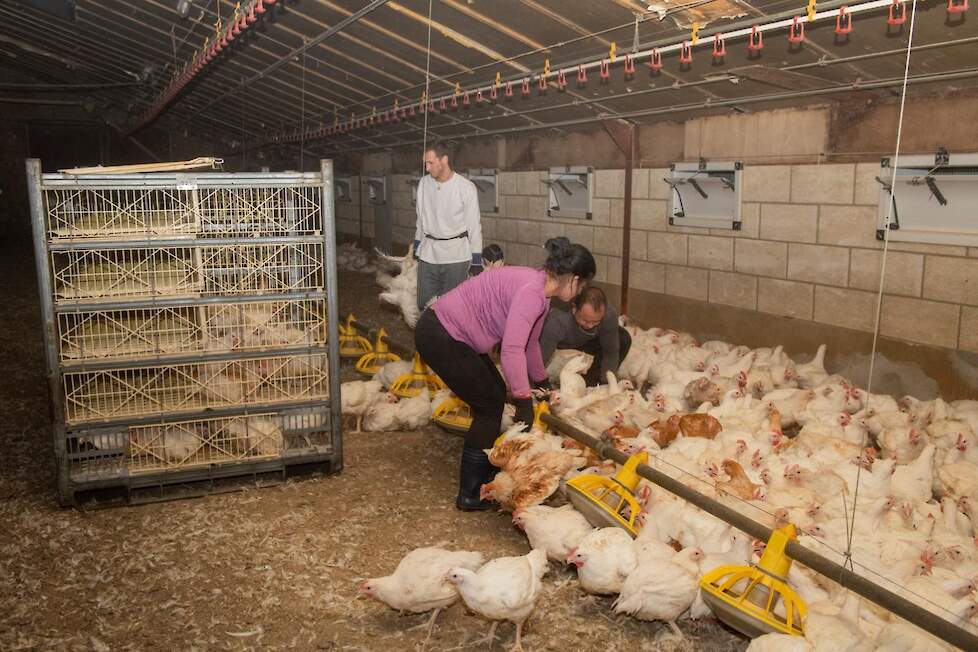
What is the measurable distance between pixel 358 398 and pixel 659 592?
285cm

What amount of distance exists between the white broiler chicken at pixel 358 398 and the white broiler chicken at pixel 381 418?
0.14 feet

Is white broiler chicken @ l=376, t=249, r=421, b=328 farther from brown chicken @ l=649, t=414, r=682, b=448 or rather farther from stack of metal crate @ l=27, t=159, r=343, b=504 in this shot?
brown chicken @ l=649, t=414, r=682, b=448

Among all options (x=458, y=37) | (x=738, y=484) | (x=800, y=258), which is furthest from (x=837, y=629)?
(x=458, y=37)

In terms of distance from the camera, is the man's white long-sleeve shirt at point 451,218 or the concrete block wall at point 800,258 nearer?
the concrete block wall at point 800,258

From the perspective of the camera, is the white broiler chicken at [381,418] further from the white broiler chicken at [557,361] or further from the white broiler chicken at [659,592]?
the white broiler chicken at [659,592]

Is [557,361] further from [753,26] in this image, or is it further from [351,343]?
[753,26]

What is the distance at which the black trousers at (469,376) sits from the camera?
382 cm

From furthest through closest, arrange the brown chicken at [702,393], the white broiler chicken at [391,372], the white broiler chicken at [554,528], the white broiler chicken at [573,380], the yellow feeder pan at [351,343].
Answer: the yellow feeder pan at [351,343] < the white broiler chicken at [391,372] < the brown chicken at [702,393] < the white broiler chicken at [573,380] < the white broiler chicken at [554,528]

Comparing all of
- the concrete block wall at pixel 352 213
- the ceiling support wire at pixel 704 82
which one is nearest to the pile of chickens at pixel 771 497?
the ceiling support wire at pixel 704 82

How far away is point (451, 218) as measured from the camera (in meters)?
6.02

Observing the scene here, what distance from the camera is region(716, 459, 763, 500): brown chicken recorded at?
3.34m

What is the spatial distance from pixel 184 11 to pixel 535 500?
6961 millimetres

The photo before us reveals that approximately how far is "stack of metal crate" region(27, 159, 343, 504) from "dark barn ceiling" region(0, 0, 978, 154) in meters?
2.39

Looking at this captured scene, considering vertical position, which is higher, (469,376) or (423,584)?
(469,376)
